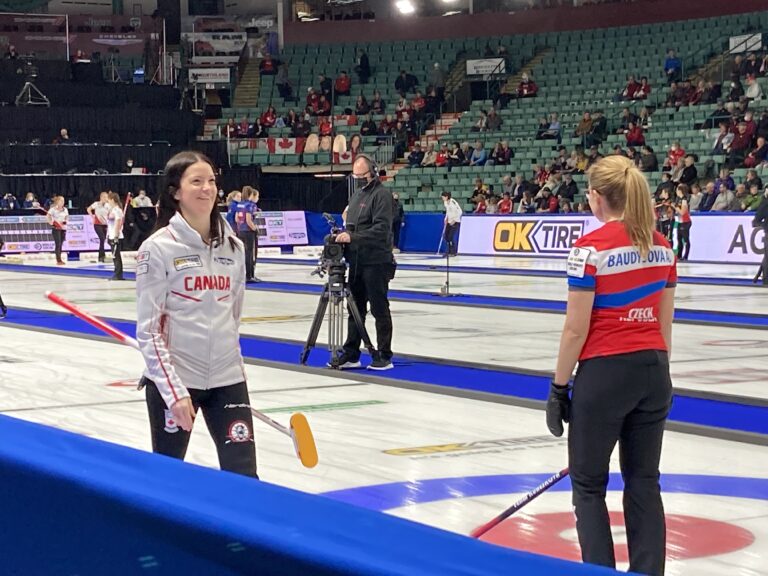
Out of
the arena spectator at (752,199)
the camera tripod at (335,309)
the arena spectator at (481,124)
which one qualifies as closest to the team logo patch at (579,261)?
the camera tripod at (335,309)

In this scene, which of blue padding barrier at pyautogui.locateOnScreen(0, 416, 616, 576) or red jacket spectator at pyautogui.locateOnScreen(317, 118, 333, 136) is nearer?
blue padding barrier at pyautogui.locateOnScreen(0, 416, 616, 576)

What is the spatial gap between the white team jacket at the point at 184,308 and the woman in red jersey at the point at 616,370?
121cm

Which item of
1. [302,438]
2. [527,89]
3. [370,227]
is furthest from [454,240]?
[302,438]

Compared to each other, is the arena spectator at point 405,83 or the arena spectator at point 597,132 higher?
the arena spectator at point 405,83

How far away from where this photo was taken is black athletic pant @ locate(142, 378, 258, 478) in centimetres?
457

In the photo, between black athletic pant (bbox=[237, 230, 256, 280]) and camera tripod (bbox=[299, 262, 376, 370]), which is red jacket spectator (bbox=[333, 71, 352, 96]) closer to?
black athletic pant (bbox=[237, 230, 256, 280])

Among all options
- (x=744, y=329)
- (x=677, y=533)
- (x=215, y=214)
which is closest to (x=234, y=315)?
(x=215, y=214)

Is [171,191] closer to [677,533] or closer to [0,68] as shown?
[677,533]

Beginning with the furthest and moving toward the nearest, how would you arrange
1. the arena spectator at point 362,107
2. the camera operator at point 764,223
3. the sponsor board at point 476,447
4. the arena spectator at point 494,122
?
the arena spectator at point 362,107 < the arena spectator at point 494,122 < the camera operator at point 764,223 < the sponsor board at point 476,447

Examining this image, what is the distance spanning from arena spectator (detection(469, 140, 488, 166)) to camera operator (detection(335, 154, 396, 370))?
88.3ft

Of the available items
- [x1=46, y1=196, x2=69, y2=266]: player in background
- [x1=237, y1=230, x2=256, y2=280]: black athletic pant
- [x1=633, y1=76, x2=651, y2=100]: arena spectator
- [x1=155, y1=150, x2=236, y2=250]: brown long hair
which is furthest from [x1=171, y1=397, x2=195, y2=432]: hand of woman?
[x1=633, y1=76, x2=651, y2=100]: arena spectator

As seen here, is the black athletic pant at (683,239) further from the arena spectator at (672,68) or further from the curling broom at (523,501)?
the curling broom at (523,501)

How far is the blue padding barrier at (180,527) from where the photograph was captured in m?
1.76

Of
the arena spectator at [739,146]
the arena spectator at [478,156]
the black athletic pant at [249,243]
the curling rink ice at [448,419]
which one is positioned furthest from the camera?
the arena spectator at [478,156]
